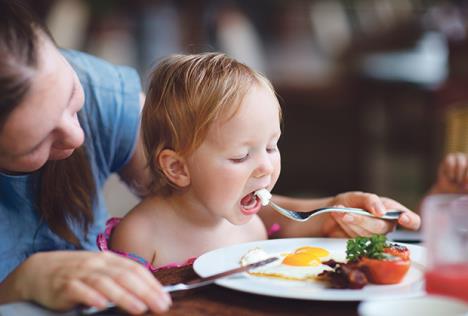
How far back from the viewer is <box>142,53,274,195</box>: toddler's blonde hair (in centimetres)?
121

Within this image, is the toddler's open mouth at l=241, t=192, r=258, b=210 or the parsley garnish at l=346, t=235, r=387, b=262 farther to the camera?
the toddler's open mouth at l=241, t=192, r=258, b=210

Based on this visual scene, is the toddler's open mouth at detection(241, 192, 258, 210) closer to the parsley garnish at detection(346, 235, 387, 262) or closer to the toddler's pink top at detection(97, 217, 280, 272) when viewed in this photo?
the toddler's pink top at detection(97, 217, 280, 272)

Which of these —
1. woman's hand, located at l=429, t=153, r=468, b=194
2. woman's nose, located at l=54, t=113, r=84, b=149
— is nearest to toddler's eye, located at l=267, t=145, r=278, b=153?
woman's nose, located at l=54, t=113, r=84, b=149

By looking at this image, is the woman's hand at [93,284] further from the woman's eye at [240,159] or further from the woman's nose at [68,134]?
the woman's eye at [240,159]

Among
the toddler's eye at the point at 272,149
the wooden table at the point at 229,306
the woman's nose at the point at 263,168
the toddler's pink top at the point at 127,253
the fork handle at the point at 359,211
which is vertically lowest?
the toddler's pink top at the point at 127,253

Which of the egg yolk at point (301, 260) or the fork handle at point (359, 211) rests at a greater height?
the fork handle at point (359, 211)

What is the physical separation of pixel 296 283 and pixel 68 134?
43 cm

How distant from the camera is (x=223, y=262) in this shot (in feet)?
3.59

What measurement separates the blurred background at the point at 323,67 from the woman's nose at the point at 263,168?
4.62 meters

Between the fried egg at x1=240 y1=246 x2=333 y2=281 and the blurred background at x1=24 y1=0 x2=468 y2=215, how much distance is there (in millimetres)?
4655

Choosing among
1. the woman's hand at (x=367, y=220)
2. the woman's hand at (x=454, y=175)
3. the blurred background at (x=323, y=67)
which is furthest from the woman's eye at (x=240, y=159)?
the blurred background at (x=323, y=67)

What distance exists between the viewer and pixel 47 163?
139cm

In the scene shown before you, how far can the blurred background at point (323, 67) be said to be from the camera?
6133 millimetres

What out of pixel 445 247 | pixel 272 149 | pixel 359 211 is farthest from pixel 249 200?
pixel 445 247
